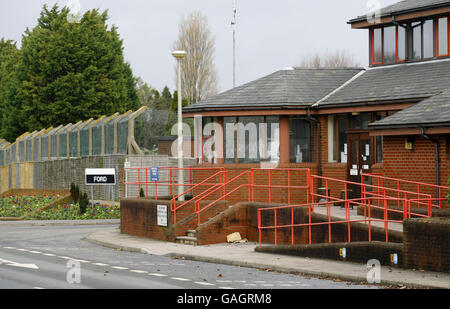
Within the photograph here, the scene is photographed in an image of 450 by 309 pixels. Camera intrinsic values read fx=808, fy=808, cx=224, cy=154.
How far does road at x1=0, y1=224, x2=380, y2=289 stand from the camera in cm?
1556

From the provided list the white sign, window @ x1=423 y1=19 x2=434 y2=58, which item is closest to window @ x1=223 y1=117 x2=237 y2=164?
the white sign

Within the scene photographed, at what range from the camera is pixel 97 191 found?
44688mm

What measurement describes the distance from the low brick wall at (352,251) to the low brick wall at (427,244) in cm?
33

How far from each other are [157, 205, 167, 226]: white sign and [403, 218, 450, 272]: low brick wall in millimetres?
9351

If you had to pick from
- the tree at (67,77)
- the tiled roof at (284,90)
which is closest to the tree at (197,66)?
the tree at (67,77)

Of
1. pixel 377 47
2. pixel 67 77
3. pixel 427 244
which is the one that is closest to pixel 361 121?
pixel 377 47

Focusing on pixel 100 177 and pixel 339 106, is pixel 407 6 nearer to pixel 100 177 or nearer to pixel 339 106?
pixel 339 106

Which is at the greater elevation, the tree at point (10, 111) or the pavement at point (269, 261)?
the tree at point (10, 111)

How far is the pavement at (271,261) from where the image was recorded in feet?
51.5

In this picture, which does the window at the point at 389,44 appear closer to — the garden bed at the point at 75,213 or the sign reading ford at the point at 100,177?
the sign reading ford at the point at 100,177

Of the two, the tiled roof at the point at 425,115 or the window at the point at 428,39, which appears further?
the window at the point at 428,39

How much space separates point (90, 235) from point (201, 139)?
5881 mm

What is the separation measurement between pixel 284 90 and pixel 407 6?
5.55 m

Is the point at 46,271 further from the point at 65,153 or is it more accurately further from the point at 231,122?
the point at 65,153
